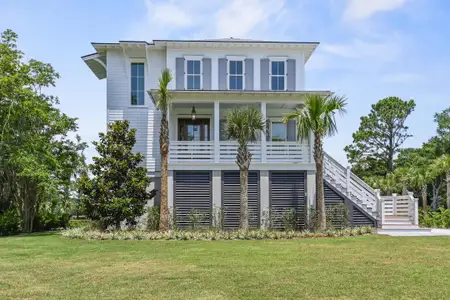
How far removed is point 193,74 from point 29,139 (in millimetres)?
7989

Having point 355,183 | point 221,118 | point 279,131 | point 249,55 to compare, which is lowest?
point 355,183

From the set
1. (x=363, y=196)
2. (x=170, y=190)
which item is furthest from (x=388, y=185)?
(x=170, y=190)

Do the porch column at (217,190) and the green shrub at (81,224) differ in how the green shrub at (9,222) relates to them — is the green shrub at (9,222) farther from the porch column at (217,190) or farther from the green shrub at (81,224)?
the porch column at (217,190)

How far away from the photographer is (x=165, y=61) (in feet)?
69.3

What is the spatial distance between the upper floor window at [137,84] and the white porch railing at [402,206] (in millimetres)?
11954

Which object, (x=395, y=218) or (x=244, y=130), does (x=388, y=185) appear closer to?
(x=395, y=218)

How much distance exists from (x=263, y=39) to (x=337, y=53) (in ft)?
12.0

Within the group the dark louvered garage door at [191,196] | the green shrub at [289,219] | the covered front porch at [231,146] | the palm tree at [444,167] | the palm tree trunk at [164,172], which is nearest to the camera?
the palm tree trunk at [164,172]

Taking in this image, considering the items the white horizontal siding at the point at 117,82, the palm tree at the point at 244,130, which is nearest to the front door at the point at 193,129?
the white horizontal siding at the point at 117,82

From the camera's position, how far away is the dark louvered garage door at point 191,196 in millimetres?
18156

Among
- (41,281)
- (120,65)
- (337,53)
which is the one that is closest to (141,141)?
(120,65)

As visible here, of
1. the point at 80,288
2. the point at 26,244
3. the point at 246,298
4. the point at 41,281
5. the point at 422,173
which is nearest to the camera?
the point at 246,298

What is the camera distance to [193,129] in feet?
72.0

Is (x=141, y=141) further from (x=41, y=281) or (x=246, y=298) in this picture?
(x=246, y=298)
